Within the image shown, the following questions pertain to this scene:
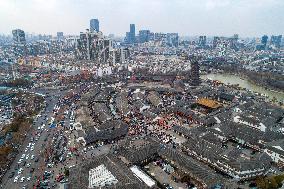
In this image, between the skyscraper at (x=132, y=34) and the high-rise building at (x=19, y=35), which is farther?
the skyscraper at (x=132, y=34)

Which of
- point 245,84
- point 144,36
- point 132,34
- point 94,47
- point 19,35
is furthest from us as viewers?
point 132,34

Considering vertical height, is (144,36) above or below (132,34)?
below

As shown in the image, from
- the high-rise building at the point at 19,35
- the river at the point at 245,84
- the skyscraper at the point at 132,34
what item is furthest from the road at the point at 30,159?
the skyscraper at the point at 132,34

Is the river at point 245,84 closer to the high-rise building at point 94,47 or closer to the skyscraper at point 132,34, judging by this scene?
the high-rise building at point 94,47

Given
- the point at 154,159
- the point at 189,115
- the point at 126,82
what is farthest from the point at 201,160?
the point at 126,82

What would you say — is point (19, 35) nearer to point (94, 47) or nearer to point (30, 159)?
point (94, 47)

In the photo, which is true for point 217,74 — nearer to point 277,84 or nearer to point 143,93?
point 277,84

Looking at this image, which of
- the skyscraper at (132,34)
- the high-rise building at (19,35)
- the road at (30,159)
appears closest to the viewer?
the road at (30,159)

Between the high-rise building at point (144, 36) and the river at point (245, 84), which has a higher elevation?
the high-rise building at point (144, 36)

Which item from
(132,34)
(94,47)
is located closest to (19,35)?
(94,47)

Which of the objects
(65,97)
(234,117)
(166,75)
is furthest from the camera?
(166,75)

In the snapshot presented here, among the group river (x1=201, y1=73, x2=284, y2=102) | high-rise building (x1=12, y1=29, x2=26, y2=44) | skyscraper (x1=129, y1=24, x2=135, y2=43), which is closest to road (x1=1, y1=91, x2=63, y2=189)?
river (x1=201, y1=73, x2=284, y2=102)
